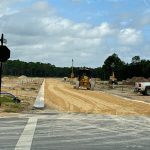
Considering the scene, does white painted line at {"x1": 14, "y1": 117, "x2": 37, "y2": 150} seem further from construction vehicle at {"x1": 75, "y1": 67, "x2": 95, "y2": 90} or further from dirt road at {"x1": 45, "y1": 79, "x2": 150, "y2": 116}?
construction vehicle at {"x1": 75, "y1": 67, "x2": 95, "y2": 90}

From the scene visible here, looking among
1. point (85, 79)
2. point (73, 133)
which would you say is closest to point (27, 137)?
point (73, 133)

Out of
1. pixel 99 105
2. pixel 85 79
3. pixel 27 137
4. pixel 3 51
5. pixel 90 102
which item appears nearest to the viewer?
pixel 27 137

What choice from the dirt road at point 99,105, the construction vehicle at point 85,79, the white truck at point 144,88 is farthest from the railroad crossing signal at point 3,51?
the construction vehicle at point 85,79

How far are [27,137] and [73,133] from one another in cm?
156

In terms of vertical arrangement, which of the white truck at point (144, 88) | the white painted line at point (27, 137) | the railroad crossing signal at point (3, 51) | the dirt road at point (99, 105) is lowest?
the white painted line at point (27, 137)

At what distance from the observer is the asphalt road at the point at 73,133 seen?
12.5 metres

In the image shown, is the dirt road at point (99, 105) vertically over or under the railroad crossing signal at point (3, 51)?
under

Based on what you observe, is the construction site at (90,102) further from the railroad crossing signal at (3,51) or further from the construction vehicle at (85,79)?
the railroad crossing signal at (3,51)

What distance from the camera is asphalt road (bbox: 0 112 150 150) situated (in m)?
12.5

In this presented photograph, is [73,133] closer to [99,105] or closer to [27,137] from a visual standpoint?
[27,137]

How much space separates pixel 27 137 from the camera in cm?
1398

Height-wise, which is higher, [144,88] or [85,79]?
[85,79]

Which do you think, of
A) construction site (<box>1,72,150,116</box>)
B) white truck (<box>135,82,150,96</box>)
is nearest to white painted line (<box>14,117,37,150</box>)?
construction site (<box>1,72,150,116</box>)

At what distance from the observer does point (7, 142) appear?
13039 millimetres
